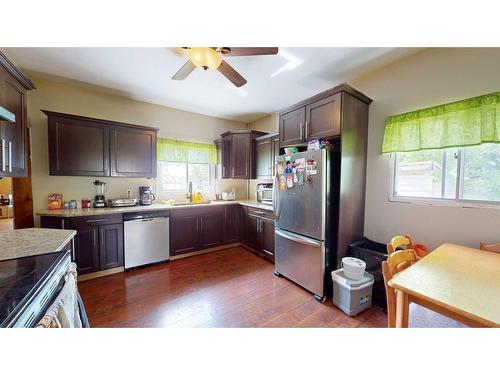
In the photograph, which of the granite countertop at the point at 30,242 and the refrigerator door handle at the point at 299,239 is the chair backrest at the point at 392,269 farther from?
the granite countertop at the point at 30,242

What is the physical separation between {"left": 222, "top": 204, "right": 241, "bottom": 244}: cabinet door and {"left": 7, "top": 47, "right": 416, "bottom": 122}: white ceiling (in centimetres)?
184

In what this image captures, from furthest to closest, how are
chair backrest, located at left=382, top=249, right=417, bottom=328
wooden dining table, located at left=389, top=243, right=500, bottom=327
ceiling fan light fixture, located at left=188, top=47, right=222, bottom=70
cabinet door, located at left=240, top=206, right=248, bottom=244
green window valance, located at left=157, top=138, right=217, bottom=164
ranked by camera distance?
1. cabinet door, located at left=240, top=206, right=248, bottom=244
2. green window valance, located at left=157, top=138, right=217, bottom=164
3. ceiling fan light fixture, located at left=188, top=47, right=222, bottom=70
4. chair backrest, located at left=382, top=249, right=417, bottom=328
5. wooden dining table, located at left=389, top=243, right=500, bottom=327

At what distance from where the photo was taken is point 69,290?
0.91 m

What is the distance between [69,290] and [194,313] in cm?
113

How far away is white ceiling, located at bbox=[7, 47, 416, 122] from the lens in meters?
1.84

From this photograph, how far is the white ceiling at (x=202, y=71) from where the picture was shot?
1843mm

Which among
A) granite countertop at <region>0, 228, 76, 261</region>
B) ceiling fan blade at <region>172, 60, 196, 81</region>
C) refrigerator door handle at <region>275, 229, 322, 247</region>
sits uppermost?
ceiling fan blade at <region>172, 60, 196, 81</region>

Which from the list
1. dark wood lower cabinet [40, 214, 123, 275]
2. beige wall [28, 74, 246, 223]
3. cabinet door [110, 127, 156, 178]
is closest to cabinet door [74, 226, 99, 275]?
dark wood lower cabinet [40, 214, 123, 275]

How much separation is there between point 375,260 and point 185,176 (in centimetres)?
320

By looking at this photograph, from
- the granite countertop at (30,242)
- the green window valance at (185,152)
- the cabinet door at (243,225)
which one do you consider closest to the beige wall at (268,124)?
the green window valance at (185,152)

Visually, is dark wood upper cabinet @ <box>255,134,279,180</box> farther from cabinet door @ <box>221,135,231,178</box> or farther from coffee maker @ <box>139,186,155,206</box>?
coffee maker @ <box>139,186,155,206</box>
